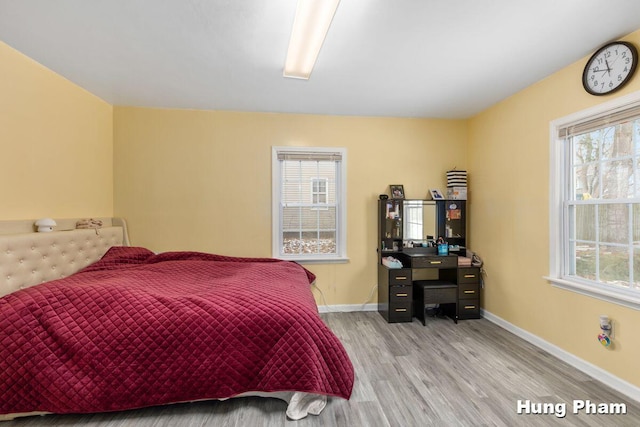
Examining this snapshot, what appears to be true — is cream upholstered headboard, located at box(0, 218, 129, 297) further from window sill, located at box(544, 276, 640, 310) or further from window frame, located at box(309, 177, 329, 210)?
window sill, located at box(544, 276, 640, 310)

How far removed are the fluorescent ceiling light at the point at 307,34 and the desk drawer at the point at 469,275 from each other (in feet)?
9.20

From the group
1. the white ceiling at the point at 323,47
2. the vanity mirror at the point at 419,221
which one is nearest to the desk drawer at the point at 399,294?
the vanity mirror at the point at 419,221

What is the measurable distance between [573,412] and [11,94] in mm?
4659

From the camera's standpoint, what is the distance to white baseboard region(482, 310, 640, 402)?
81.9 inches

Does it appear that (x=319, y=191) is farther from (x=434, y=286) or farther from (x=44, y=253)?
(x=44, y=253)

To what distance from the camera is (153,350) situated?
6.12 feet

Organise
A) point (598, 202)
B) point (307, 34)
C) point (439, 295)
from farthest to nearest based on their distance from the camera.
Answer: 1. point (439, 295)
2. point (598, 202)
3. point (307, 34)

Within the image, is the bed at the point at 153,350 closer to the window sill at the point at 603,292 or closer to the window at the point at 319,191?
the window at the point at 319,191

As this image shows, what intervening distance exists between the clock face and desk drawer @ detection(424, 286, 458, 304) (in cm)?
227

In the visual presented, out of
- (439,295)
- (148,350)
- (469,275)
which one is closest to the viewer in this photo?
(148,350)

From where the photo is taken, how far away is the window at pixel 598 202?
2158 mm

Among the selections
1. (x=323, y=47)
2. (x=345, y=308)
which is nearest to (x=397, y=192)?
(x=345, y=308)

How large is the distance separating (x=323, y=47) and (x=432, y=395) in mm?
2670

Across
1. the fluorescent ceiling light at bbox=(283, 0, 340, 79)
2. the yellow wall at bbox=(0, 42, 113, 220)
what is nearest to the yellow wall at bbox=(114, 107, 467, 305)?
the yellow wall at bbox=(0, 42, 113, 220)
